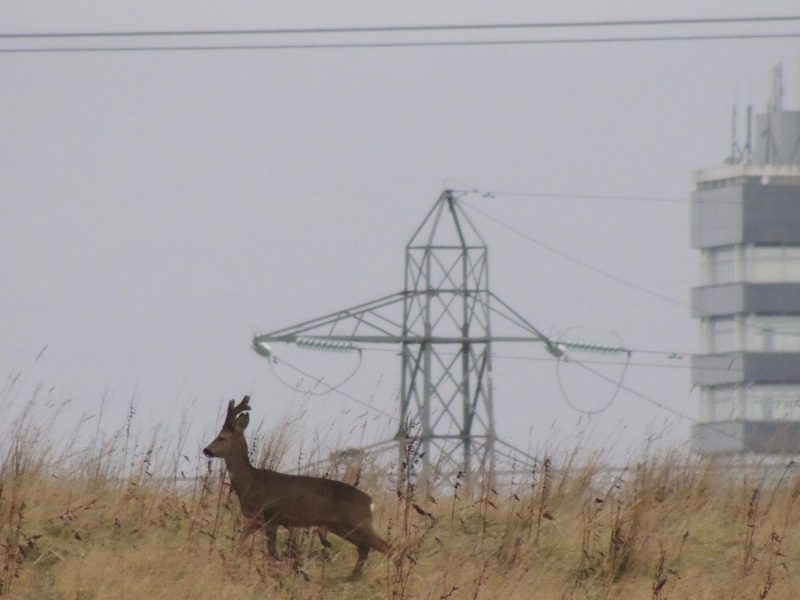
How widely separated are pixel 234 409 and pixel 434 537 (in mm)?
1779

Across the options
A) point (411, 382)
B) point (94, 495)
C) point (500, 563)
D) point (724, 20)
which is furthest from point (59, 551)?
point (411, 382)

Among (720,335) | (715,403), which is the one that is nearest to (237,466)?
(715,403)

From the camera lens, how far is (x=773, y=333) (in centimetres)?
14025

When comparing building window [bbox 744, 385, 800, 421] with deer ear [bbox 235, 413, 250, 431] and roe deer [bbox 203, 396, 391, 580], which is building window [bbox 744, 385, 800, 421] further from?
roe deer [bbox 203, 396, 391, 580]

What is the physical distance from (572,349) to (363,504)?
2977cm

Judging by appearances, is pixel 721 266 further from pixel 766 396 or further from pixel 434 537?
pixel 434 537

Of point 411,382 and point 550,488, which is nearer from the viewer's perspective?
point 550,488

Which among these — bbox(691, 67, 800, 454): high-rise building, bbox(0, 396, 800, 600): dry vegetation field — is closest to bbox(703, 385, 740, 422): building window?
bbox(691, 67, 800, 454): high-rise building

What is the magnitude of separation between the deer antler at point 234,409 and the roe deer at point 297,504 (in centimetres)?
2

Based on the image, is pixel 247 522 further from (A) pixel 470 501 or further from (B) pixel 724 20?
(B) pixel 724 20

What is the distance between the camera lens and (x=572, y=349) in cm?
3997

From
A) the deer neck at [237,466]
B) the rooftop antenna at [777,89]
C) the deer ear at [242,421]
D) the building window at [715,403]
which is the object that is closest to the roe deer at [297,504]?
the deer neck at [237,466]

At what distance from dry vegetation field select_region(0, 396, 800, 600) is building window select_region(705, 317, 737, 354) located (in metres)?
129

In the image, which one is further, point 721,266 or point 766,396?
point 721,266
